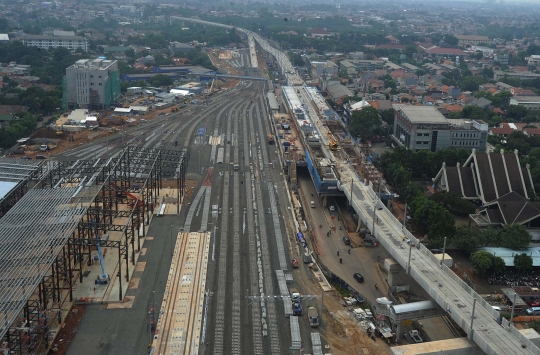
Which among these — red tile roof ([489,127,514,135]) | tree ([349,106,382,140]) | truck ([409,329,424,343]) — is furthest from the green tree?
red tile roof ([489,127,514,135])

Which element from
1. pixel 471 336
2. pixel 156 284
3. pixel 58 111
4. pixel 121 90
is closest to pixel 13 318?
pixel 156 284

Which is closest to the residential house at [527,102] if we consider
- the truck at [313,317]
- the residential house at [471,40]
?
the truck at [313,317]

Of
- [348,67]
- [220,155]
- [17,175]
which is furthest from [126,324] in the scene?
[348,67]

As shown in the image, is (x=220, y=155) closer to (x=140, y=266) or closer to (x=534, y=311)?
(x=140, y=266)

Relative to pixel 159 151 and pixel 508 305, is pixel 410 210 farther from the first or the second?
pixel 159 151

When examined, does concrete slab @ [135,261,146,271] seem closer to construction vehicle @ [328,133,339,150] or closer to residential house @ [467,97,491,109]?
construction vehicle @ [328,133,339,150]

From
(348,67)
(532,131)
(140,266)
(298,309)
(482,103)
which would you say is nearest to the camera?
(298,309)
